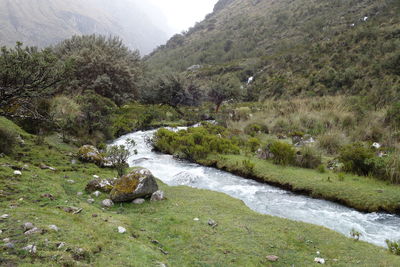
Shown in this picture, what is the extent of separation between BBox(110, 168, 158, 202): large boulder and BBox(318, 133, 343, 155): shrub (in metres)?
10.8

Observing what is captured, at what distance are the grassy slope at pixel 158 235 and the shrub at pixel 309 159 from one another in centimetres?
602

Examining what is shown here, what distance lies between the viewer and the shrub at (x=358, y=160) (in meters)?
11.3

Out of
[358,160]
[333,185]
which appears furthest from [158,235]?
[358,160]

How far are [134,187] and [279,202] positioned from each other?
535 centimetres

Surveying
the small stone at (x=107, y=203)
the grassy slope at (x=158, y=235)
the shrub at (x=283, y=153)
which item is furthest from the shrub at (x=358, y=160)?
the small stone at (x=107, y=203)

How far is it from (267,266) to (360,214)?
5578mm

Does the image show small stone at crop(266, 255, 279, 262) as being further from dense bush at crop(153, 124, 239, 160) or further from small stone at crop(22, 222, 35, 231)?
dense bush at crop(153, 124, 239, 160)

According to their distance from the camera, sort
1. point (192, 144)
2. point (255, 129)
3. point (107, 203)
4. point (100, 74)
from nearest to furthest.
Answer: point (107, 203)
point (192, 144)
point (255, 129)
point (100, 74)

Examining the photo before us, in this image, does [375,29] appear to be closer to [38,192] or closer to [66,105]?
[66,105]

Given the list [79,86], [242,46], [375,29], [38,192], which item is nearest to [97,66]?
[79,86]

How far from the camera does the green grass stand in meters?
9.28

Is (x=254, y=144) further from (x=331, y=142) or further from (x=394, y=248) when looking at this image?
(x=394, y=248)

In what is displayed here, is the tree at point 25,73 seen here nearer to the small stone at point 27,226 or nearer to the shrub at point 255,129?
the small stone at point 27,226

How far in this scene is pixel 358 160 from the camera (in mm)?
11508
